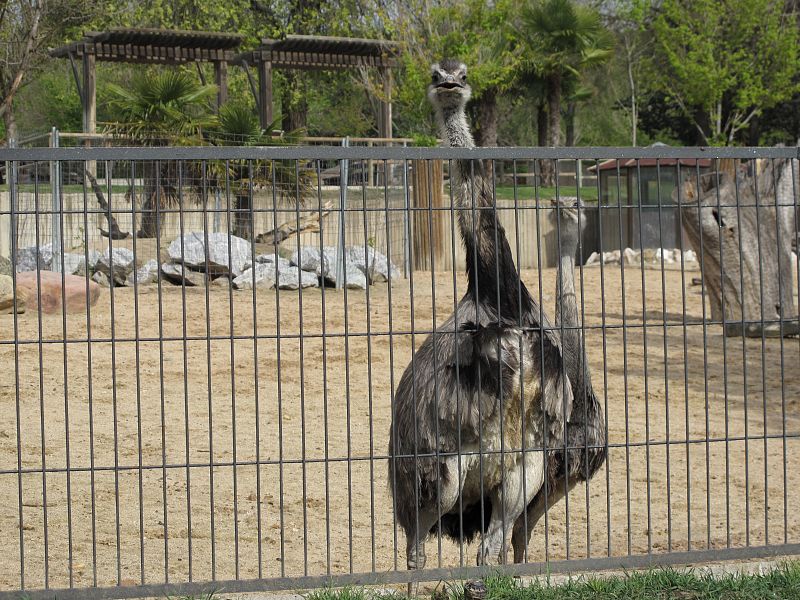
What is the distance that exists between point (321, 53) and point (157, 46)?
12.1 feet

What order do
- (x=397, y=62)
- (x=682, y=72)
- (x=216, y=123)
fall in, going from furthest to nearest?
1. (x=682, y=72)
2. (x=397, y=62)
3. (x=216, y=123)

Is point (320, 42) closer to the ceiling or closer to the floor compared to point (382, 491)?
closer to the ceiling

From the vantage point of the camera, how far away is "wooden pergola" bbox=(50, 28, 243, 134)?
898 inches

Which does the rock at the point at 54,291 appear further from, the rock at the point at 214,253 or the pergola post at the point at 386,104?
the pergola post at the point at 386,104

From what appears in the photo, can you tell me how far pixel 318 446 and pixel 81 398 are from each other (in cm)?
246

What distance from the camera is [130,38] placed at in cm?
2280

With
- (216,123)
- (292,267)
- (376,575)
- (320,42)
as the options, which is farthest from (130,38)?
(376,575)

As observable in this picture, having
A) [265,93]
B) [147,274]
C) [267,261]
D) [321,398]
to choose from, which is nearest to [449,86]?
[321,398]

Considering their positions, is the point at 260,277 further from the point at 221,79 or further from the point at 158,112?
the point at 221,79

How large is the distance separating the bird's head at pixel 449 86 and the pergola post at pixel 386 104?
2016 cm

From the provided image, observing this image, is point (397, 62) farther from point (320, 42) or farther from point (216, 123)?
point (216, 123)

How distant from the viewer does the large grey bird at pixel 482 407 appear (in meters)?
4.66

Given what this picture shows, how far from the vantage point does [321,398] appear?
9.22 meters

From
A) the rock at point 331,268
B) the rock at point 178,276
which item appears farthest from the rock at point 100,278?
the rock at point 331,268
